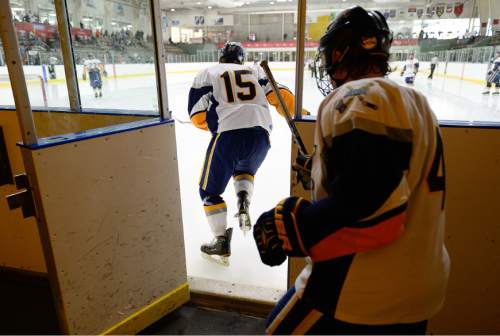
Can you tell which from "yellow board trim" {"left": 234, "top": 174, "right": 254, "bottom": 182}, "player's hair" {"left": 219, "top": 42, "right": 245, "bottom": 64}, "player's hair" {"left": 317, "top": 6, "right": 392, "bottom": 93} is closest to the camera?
"player's hair" {"left": 317, "top": 6, "right": 392, "bottom": 93}

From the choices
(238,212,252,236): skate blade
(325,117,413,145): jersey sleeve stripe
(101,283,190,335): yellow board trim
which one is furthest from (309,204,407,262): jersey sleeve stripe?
(238,212,252,236): skate blade

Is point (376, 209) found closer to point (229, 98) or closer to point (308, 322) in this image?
point (308, 322)

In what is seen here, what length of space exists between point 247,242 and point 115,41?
1.60m

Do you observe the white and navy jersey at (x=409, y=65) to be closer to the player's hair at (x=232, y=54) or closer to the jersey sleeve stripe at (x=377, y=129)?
the player's hair at (x=232, y=54)

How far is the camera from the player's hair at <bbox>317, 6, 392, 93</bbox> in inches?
28.7

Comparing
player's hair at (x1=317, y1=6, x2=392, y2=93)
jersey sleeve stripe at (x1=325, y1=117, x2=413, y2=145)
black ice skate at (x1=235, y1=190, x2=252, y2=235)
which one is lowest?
black ice skate at (x1=235, y1=190, x2=252, y2=235)

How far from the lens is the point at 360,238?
2.10 feet

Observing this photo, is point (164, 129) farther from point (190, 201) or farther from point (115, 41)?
point (190, 201)

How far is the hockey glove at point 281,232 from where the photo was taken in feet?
2.19

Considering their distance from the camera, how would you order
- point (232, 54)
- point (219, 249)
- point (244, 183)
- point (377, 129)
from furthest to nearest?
point (244, 183) < point (232, 54) < point (219, 249) < point (377, 129)

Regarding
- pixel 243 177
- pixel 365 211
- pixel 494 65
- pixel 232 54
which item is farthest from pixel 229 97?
pixel 494 65

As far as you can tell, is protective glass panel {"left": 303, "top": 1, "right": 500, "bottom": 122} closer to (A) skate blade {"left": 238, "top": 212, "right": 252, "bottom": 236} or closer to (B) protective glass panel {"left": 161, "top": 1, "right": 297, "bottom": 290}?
(B) protective glass panel {"left": 161, "top": 1, "right": 297, "bottom": 290}

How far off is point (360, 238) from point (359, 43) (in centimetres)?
41

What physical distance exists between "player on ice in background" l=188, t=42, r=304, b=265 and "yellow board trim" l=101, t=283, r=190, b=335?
43 centimetres
